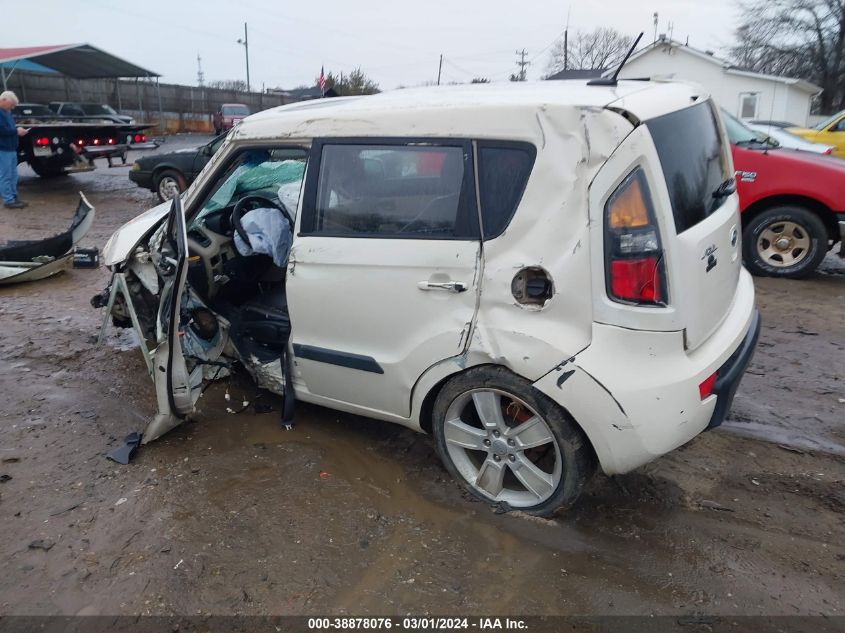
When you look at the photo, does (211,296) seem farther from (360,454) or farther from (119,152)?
(119,152)

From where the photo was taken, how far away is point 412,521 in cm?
286

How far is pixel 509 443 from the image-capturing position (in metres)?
2.76

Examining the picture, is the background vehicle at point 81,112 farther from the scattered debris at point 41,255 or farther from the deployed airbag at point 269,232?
the deployed airbag at point 269,232

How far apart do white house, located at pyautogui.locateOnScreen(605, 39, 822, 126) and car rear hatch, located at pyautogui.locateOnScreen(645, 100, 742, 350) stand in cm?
2929

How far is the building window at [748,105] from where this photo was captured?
2956 cm

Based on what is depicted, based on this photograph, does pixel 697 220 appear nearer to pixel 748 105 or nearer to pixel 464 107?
pixel 464 107

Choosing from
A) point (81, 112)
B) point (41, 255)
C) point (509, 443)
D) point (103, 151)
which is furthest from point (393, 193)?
point (81, 112)

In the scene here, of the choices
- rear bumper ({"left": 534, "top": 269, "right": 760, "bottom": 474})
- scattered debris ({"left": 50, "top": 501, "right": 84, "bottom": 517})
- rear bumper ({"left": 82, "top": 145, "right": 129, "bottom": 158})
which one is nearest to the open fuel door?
scattered debris ({"left": 50, "top": 501, "right": 84, "bottom": 517})

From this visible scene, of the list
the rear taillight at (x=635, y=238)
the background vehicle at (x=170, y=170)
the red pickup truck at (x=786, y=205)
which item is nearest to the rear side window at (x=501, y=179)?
the rear taillight at (x=635, y=238)

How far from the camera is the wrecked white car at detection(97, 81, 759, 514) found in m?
2.36

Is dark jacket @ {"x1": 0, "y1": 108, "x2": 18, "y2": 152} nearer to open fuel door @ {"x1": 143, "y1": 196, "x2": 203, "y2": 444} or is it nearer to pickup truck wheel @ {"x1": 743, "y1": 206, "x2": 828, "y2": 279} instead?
open fuel door @ {"x1": 143, "y1": 196, "x2": 203, "y2": 444}

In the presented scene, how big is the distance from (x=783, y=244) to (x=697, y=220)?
184 inches

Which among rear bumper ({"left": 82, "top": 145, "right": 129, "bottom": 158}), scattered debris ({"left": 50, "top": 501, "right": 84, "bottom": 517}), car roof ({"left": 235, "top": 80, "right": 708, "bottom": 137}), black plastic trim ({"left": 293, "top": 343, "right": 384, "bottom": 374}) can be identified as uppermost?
car roof ({"left": 235, "top": 80, "right": 708, "bottom": 137})

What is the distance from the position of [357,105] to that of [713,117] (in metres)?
1.70
